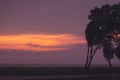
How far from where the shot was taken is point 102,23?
232ft

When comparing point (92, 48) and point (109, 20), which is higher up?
point (109, 20)

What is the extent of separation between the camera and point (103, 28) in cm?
7162

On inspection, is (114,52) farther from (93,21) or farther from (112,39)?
(93,21)

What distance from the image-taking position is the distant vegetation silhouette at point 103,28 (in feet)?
231

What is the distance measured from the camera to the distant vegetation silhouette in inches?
2773
